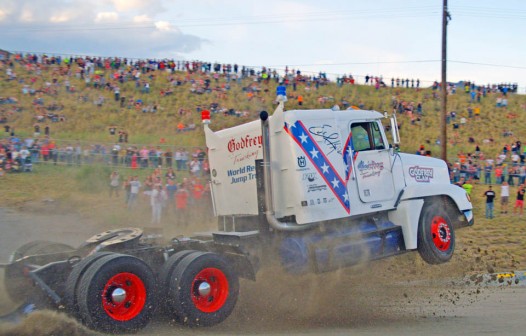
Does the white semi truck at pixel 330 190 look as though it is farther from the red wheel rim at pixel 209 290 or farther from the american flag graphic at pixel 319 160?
the red wheel rim at pixel 209 290

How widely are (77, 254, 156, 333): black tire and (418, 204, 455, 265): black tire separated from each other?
15.7 ft

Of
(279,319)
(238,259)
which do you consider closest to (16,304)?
(238,259)

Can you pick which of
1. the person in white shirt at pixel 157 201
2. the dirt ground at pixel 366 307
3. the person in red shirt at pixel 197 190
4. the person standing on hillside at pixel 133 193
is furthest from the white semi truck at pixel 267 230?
the person standing on hillside at pixel 133 193

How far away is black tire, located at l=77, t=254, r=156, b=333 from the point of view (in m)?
7.14

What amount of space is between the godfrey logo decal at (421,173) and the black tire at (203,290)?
3.94 m

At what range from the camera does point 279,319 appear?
8742 mm

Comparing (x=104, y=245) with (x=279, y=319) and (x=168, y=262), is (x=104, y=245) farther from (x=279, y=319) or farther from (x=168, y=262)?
(x=279, y=319)

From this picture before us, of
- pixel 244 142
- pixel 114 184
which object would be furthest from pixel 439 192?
pixel 114 184

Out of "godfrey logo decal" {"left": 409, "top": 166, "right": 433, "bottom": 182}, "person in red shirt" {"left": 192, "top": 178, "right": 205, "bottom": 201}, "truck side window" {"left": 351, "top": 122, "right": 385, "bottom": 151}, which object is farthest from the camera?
"person in red shirt" {"left": 192, "top": 178, "right": 205, "bottom": 201}

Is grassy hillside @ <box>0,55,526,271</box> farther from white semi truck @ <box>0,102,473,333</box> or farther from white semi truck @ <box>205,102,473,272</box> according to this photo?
white semi truck @ <box>0,102,473,333</box>

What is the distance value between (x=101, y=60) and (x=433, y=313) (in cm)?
3590

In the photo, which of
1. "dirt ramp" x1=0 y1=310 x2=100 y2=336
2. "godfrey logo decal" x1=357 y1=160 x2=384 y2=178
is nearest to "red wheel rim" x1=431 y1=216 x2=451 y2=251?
"godfrey logo decal" x1=357 y1=160 x2=384 y2=178

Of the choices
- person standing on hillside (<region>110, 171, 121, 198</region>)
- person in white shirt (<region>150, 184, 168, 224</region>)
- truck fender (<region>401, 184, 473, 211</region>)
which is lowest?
person in white shirt (<region>150, 184, 168, 224</region>)

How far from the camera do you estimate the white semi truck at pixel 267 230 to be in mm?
7559
